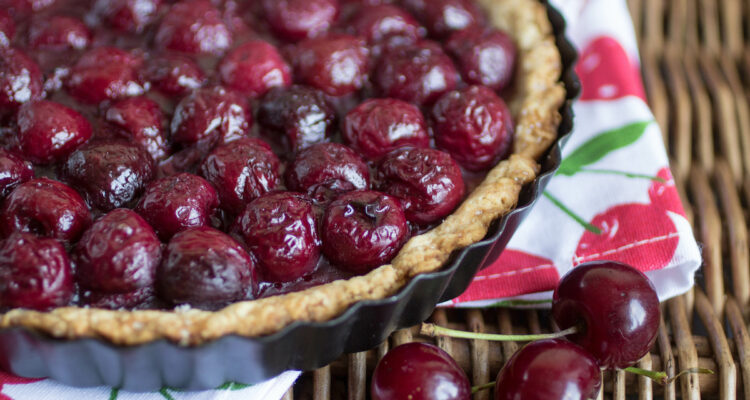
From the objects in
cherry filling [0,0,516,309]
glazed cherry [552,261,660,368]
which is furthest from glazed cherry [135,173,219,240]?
glazed cherry [552,261,660,368]

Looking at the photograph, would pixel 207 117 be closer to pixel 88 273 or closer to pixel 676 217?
pixel 88 273

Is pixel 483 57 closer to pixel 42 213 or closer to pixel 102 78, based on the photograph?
pixel 102 78

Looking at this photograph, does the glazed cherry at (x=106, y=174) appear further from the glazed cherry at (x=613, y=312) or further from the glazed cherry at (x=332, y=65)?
the glazed cherry at (x=613, y=312)

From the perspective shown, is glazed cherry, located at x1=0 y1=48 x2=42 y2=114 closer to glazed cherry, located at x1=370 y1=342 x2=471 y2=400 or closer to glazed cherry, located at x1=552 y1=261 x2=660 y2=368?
glazed cherry, located at x1=370 y1=342 x2=471 y2=400

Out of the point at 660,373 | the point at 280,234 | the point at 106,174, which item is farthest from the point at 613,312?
the point at 106,174

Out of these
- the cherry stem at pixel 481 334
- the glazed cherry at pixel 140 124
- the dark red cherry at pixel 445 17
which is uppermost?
the dark red cherry at pixel 445 17

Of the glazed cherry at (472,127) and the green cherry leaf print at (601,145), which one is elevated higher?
the glazed cherry at (472,127)

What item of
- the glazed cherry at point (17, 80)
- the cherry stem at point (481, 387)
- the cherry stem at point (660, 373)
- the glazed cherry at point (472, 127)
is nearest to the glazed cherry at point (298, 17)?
the glazed cherry at point (472, 127)
